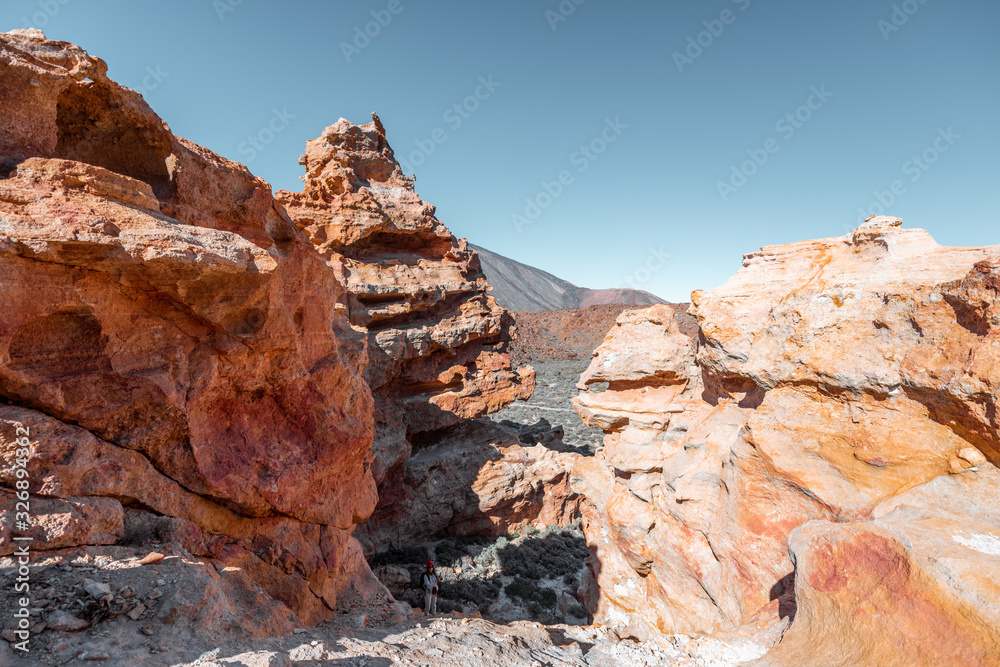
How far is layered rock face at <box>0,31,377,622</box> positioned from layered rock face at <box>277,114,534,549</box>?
18.8ft

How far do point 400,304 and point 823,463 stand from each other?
36.2ft

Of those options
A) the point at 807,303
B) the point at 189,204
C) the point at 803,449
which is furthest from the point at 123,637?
the point at 807,303

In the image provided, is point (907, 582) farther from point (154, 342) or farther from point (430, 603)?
point (430, 603)

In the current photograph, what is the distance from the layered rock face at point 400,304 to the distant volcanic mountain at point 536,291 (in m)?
69.6

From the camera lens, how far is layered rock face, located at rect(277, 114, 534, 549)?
42.4 ft

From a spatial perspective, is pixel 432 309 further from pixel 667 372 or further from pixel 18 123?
pixel 18 123

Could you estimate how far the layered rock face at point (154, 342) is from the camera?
3945mm

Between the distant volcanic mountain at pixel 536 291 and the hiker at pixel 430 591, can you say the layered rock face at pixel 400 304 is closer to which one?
the hiker at pixel 430 591

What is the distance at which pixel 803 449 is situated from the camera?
200 inches

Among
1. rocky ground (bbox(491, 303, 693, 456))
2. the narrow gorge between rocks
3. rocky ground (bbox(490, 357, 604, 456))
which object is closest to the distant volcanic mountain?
rocky ground (bbox(491, 303, 693, 456))

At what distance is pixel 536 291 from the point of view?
109 metres

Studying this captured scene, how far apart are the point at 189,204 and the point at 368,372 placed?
8.03 metres

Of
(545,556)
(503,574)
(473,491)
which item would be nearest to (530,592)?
(503,574)

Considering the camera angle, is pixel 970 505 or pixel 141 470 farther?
pixel 141 470
